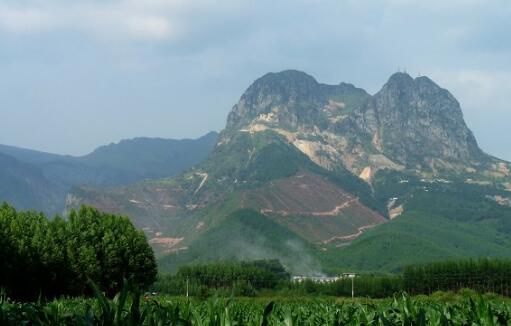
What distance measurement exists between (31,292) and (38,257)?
5.01 meters

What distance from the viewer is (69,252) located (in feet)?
326

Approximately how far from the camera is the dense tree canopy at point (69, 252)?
8975cm

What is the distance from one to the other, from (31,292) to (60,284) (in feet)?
23.4

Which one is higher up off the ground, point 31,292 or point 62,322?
point 62,322

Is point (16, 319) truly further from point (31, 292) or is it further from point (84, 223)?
point (84, 223)

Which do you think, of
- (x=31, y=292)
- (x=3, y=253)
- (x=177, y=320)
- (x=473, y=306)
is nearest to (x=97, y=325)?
(x=177, y=320)

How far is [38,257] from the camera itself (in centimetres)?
9325

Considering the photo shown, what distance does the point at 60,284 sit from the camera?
98750mm

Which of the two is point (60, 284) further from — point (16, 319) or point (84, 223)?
point (16, 319)

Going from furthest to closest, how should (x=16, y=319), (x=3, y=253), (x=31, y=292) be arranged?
(x=31, y=292), (x=3, y=253), (x=16, y=319)

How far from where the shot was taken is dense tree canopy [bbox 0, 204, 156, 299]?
89.8m

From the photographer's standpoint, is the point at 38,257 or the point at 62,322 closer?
the point at 62,322

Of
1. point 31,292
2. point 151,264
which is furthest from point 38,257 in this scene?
point 151,264

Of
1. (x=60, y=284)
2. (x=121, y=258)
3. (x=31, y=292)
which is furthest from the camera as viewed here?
(x=121, y=258)
